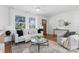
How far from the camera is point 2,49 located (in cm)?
195

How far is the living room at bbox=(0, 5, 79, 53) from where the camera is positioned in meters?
2.11

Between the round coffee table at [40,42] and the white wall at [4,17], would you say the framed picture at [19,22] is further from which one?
the round coffee table at [40,42]

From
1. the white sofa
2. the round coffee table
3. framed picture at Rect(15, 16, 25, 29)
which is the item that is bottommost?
the round coffee table

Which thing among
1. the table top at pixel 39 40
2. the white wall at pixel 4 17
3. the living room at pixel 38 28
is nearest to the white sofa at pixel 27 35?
the living room at pixel 38 28

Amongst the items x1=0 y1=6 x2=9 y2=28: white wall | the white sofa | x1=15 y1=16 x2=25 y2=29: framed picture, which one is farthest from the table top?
x1=0 y1=6 x2=9 y2=28: white wall

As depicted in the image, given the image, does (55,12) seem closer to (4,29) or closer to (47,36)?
(47,36)

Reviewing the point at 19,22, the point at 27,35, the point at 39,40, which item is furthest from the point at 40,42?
the point at 19,22

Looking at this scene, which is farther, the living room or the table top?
the table top

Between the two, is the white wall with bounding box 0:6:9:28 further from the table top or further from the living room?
the table top

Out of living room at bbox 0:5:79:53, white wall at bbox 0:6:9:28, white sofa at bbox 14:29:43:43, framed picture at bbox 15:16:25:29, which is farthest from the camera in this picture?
white sofa at bbox 14:29:43:43

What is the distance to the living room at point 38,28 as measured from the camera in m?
2.11

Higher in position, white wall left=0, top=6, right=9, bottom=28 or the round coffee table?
white wall left=0, top=6, right=9, bottom=28
